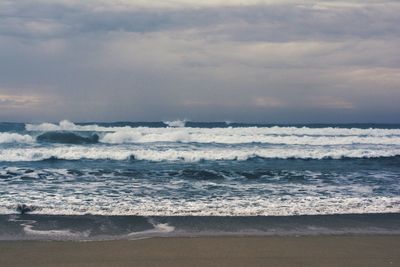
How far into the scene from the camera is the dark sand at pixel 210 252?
5035 millimetres

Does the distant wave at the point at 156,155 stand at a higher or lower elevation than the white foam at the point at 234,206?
higher

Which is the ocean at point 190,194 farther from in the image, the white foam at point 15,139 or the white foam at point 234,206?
the white foam at point 15,139

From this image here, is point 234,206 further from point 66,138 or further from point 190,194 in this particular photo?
point 66,138

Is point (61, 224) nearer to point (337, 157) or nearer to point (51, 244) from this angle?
point (51, 244)

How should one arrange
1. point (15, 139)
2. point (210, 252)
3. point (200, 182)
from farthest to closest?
point (15, 139) → point (200, 182) → point (210, 252)

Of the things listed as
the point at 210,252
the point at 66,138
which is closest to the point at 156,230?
the point at 210,252

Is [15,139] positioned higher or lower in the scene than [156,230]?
higher

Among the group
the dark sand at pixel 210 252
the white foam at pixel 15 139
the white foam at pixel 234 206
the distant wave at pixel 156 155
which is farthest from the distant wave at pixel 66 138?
the dark sand at pixel 210 252

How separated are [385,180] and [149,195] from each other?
7033mm

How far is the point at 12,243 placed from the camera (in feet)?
19.2

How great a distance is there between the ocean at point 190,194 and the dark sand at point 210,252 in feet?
1.99

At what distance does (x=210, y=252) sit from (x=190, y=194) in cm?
476

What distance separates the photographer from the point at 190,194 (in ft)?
33.3

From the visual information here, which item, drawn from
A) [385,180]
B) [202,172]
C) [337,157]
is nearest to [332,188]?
[385,180]
